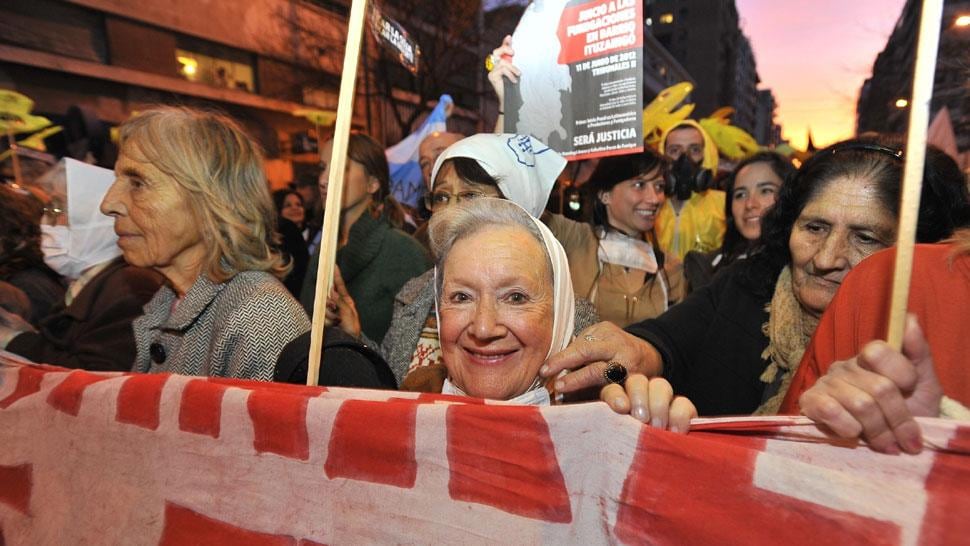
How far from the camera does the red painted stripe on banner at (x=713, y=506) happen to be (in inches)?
28.0

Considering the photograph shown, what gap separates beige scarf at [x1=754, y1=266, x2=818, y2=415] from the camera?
1757 mm

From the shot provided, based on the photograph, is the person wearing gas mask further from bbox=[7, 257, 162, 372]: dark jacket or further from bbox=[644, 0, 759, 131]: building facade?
bbox=[644, 0, 759, 131]: building facade

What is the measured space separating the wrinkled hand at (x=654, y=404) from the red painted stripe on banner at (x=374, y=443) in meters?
0.34

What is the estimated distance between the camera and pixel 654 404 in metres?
0.88

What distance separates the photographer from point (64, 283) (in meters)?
3.70

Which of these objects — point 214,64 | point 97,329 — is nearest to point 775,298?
point 97,329

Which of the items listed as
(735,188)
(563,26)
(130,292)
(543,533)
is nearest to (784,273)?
(563,26)

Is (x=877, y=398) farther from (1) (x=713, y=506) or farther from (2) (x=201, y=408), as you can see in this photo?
(2) (x=201, y=408)

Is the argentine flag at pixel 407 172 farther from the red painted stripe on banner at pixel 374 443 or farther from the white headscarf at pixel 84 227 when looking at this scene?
the red painted stripe on banner at pixel 374 443

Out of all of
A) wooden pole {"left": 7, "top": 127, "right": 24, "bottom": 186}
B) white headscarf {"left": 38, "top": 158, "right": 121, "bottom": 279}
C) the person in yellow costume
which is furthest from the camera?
the person in yellow costume

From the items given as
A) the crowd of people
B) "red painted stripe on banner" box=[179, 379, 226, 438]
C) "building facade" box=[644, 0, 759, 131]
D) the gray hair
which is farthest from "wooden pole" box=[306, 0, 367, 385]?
"building facade" box=[644, 0, 759, 131]

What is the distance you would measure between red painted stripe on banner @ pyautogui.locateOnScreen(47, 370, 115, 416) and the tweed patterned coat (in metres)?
0.39

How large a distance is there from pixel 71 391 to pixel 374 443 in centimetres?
85

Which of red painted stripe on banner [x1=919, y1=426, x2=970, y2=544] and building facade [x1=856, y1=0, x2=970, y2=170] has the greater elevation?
building facade [x1=856, y1=0, x2=970, y2=170]
